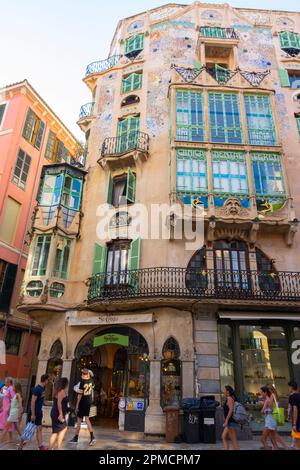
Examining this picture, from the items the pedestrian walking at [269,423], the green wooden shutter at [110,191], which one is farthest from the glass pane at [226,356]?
the green wooden shutter at [110,191]

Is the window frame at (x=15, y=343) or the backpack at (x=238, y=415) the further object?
the window frame at (x=15, y=343)

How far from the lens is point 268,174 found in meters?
15.9

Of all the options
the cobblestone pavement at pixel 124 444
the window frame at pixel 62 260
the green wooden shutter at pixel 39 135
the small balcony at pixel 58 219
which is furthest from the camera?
the green wooden shutter at pixel 39 135

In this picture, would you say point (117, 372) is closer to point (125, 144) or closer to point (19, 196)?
point (19, 196)

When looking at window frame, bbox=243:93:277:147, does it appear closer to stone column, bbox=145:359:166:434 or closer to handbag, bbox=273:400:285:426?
stone column, bbox=145:359:166:434

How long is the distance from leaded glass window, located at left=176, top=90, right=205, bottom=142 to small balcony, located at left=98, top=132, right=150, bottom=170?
1.92 m

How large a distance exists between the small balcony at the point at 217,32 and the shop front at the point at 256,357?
17.4 meters

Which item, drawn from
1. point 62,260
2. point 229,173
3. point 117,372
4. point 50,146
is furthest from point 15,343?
point 229,173

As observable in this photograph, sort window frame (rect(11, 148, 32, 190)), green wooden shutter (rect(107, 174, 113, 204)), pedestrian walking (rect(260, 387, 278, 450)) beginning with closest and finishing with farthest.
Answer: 1. pedestrian walking (rect(260, 387, 278, 450))
2. green wooden shutter (rect(107, 174, 113, 204))
3. window frame (rect(11, 148, 32, 190))

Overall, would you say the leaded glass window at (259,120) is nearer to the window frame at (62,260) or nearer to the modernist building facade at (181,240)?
the modernist building facade at (181,240)

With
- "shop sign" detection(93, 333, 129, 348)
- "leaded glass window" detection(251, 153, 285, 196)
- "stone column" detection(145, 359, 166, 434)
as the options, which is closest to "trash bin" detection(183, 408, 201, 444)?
"stone column" detection(145, 359, 166, 434)

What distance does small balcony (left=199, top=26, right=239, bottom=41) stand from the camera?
826 inches

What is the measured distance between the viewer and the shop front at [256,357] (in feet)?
41.2
